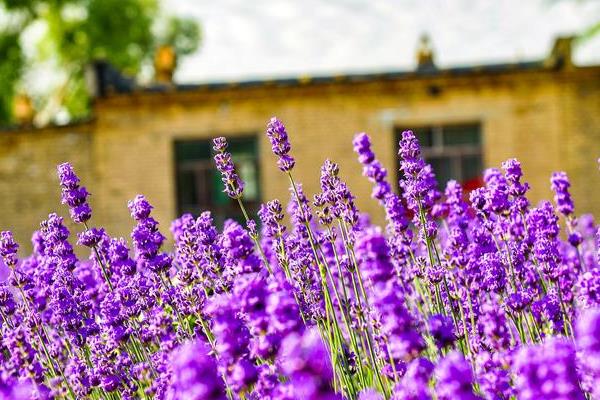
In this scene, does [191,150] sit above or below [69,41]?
below

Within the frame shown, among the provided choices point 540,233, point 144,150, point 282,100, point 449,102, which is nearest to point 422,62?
point 449,102

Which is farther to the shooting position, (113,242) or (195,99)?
(195,99)

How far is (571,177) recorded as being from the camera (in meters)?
13.4

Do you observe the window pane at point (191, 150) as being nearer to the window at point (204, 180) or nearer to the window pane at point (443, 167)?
the window at point (204, 180)

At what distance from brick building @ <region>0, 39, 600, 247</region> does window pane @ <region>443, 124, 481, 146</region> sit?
0.02 meters

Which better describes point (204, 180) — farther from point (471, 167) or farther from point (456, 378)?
point (456, 378)

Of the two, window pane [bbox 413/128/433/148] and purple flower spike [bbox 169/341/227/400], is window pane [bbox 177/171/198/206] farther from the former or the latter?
purple flower spike [bbox 169/341/227/400]

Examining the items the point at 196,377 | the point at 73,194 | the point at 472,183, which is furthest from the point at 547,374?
the point at 472,183

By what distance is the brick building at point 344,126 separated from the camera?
13.3 meters

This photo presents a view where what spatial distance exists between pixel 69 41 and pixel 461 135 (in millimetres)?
14205

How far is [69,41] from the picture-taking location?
79.3 feet

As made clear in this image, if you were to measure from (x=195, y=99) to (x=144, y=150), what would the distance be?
44.6 inches

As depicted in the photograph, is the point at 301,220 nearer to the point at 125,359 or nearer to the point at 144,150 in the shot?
the point at 125,359

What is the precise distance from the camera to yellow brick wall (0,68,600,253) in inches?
525
